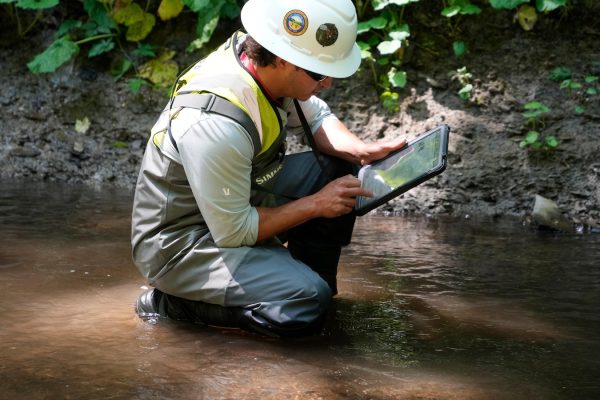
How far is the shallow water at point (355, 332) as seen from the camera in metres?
2.30

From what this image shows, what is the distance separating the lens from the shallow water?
2.30 m

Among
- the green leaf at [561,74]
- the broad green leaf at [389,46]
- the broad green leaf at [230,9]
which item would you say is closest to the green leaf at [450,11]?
the broad green leaf at [389,46]

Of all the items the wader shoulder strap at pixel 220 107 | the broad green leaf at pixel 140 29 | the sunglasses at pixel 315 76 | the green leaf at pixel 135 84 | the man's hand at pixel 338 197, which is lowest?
the man's hand at pixel 338 197

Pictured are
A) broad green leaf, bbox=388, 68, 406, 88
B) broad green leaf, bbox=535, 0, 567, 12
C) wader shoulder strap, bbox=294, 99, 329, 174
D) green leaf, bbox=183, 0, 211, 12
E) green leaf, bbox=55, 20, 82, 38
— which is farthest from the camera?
green leaf, bbox=55, 20, 82, 38

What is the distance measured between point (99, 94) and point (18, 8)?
4.49 ft

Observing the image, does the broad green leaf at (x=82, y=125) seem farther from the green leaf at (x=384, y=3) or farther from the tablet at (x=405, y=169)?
the tablet at (x=405, y=169)

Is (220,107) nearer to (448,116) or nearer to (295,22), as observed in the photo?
(295,22)

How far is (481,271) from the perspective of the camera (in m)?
3.79

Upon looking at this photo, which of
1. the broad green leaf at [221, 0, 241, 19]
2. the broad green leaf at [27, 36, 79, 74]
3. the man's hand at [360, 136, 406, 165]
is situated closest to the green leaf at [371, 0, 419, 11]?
the broad green leaf at [221, 0, 241, 19]

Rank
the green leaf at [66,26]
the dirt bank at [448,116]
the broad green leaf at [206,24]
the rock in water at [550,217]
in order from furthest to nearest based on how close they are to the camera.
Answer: the green leaf at [66,26] → the broad green leaf at [206,24] → the dirt bank at [448,116] → the rock in water at [550,217]

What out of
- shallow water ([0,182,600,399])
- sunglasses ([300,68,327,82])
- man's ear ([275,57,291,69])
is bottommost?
shallow water ([0,182,600,399])

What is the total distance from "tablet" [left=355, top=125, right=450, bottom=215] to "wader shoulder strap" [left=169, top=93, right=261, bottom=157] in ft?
1.80

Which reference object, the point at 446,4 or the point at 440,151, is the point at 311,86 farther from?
the point at 446,4

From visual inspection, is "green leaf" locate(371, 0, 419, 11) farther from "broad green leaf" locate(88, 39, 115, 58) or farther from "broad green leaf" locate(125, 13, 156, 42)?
"broad green leaf" locate(88, 39, 115, 58)
